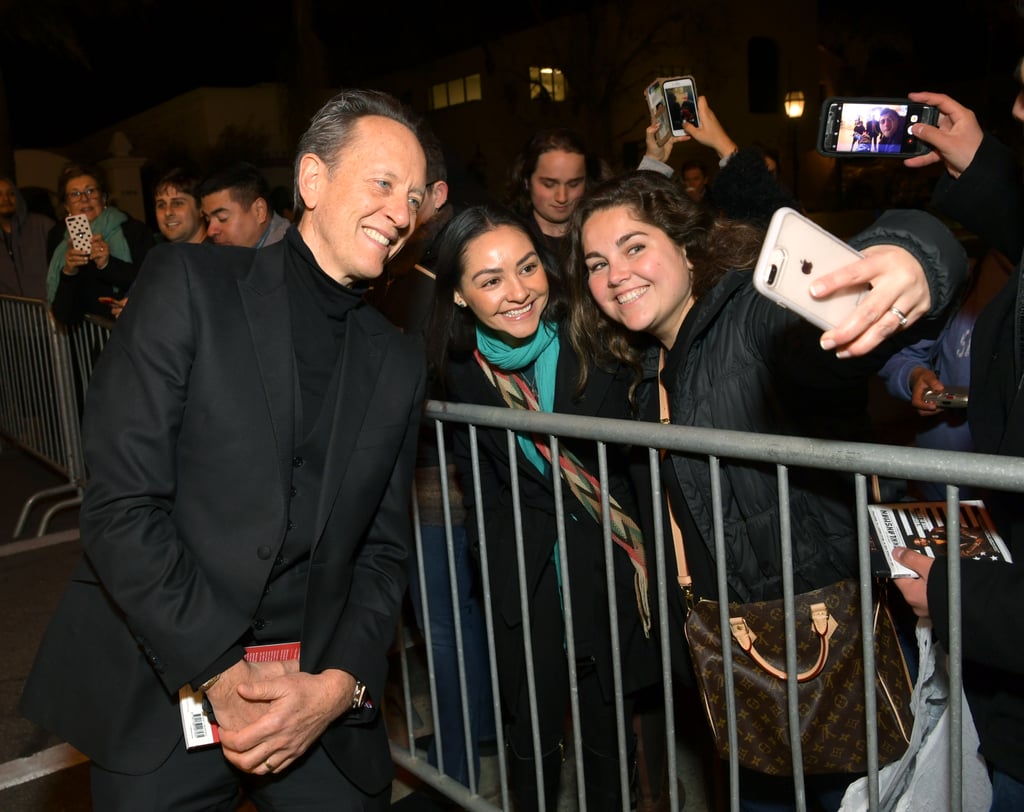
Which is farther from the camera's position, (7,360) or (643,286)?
(7,360)

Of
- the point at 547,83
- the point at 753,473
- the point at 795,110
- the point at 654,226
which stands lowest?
the point at 753,473

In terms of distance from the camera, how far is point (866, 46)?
3809 centimetres

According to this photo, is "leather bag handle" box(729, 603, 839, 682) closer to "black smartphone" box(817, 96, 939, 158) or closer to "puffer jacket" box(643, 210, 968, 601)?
"puffer jacket" box(643, 210, 968, 601)

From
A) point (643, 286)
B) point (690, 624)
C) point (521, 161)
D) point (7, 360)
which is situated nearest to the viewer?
point (690, 624)

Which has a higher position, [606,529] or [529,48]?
[529,48]

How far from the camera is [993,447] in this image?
6.84 feet

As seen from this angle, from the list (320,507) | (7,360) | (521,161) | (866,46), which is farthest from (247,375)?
(866,46)

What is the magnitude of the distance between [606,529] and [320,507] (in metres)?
0.78

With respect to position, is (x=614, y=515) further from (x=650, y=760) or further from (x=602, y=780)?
(x=650, y=760)

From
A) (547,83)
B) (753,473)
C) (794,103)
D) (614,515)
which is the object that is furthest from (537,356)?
(794,103)

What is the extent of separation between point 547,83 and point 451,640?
29891mm

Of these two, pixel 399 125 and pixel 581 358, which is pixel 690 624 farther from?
pixel 399 125

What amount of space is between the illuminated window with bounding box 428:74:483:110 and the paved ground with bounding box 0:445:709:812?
27806 mm

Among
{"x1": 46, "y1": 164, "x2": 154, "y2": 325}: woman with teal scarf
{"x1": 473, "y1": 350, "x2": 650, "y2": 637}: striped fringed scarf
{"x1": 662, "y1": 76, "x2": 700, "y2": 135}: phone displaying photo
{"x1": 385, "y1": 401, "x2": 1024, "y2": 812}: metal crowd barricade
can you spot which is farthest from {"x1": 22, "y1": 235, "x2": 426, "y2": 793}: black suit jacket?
{"x1": 46, "y1": 164, "x2": 154, "y2": 325}: woman with teal scarf
